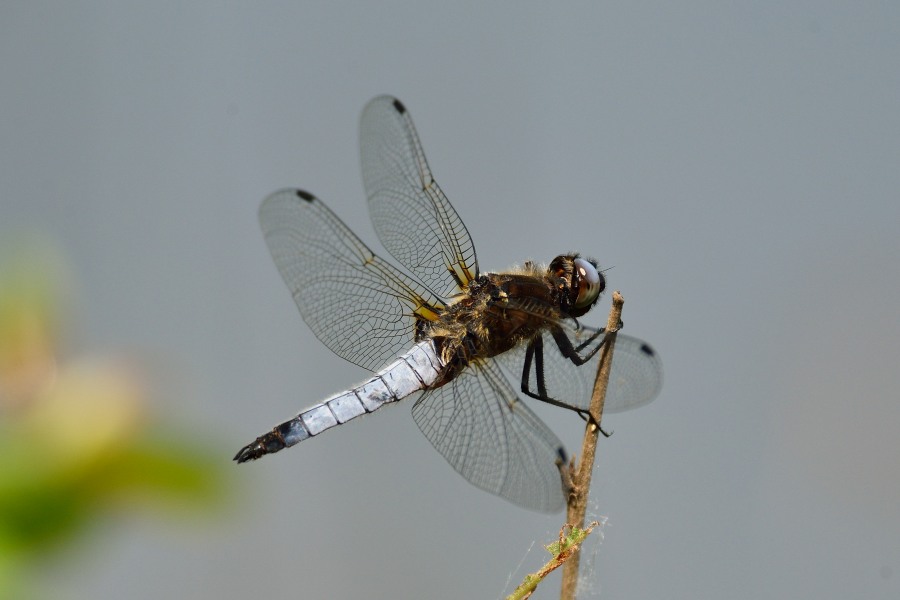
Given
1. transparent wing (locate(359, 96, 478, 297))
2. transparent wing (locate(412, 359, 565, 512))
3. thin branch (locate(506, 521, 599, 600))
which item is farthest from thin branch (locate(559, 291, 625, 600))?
transparent wing (locate(359, 96, 478, 297))

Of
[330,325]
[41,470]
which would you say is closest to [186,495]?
[41,470]

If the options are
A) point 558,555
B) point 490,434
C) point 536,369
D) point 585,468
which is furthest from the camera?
point 536,369

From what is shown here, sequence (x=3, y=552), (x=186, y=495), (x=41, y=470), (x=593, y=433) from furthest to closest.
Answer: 1. (x=186, y=495)
2. (x=41, y=470)
3. (x=3, y=552)
4. (x=593, y=433)

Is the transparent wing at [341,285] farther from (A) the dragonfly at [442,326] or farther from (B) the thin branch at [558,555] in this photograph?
(B) the thin branch at [558,555]

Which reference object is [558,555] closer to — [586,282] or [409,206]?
[586,282]

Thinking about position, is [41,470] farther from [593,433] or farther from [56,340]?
[593,433]

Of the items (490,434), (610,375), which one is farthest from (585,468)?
(610,375)
